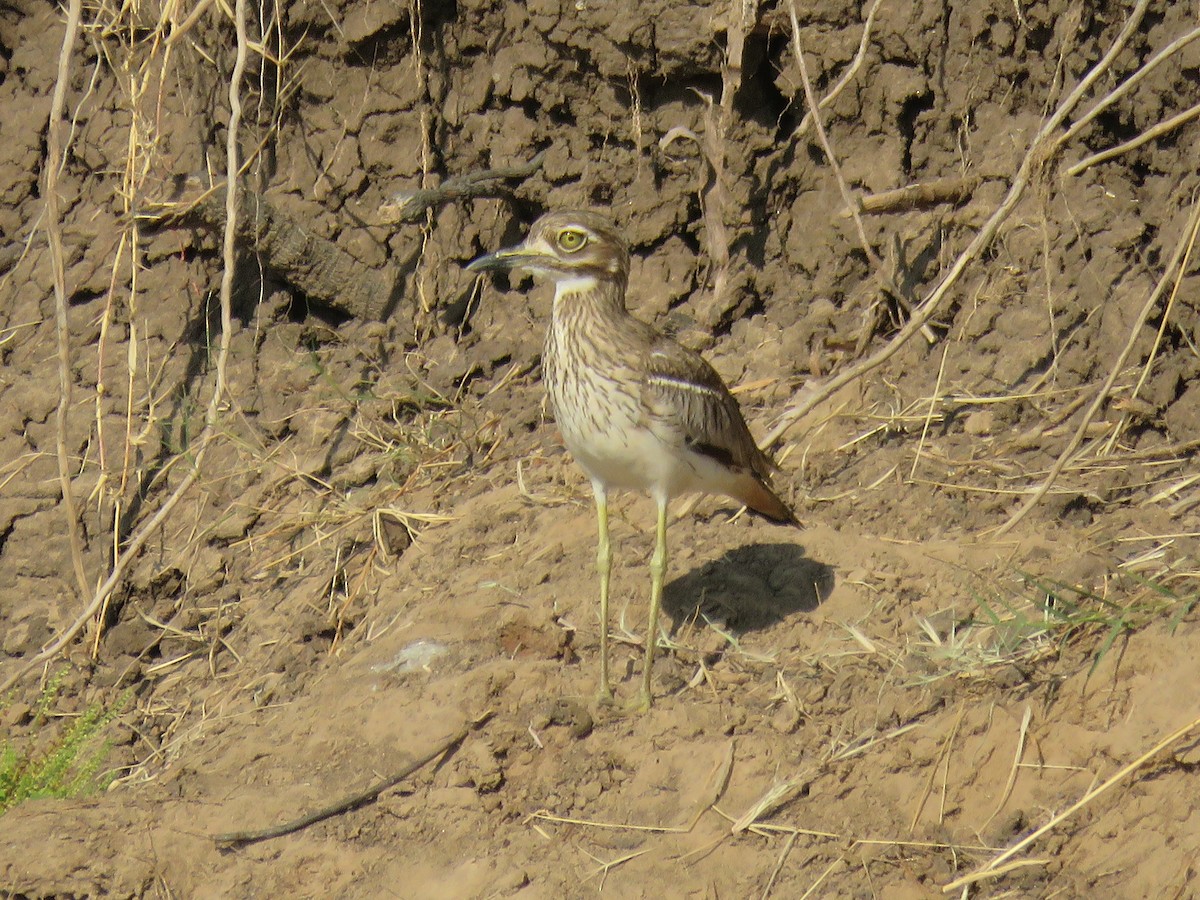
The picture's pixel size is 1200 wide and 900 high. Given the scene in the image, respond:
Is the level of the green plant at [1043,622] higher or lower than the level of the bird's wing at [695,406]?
lower

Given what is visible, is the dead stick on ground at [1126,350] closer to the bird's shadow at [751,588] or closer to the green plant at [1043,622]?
the green plant at [1043,622]

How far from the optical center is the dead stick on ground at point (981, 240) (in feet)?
14.4

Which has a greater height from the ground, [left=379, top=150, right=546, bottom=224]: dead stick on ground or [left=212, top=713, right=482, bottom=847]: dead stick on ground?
[left=379, top=150, right=546, bottom=224]: dead stick on ground

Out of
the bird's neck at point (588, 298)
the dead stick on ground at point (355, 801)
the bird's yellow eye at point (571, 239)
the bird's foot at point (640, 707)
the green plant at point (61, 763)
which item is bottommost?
the green plant at point (61, 763)

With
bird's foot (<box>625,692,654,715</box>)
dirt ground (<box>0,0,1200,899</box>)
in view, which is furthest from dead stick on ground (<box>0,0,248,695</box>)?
bird's foot (<box>625,692,654,715</box>)

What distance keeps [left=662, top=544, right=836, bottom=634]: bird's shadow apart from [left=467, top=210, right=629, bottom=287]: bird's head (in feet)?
3.39

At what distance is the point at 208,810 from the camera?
3.81m

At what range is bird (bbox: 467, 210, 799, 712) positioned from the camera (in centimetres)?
405

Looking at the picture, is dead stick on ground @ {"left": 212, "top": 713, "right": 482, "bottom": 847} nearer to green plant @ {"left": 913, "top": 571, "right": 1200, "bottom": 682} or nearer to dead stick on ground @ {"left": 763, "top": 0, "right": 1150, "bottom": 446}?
green plant @ {"left": 913, "top": 571, "right": 1200, "bottom": 682}

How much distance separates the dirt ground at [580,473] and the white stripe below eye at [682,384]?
64cm

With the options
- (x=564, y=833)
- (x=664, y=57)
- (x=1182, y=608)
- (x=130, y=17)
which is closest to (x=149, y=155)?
(x=130, y=17)

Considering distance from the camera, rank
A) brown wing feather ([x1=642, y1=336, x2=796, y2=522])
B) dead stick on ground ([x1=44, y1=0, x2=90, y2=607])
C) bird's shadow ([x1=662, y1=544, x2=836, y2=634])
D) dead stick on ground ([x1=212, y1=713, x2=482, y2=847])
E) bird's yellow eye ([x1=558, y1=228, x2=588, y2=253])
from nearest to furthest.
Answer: dead stick on ground ([x1=212, y1=713, x2=482, y2=847]) → brown wing feather ([x1=642, y1=336, x2=796, y2=522]) → bird's yellow eye ([x1=558, y1=228, x2=588, y2=253]) → bird's shadow ([x1=662, y1=544, x2=836, y2=634]) → dead stick on ground ([x1=44, y1=0, x2=90, y2=607])

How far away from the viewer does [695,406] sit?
13.8 ft

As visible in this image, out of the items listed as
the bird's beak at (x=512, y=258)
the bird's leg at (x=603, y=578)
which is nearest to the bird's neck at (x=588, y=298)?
the bird's beak at (x=512, y=258)
